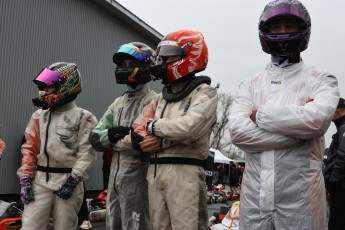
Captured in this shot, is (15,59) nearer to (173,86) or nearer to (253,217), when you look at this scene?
(173,86)

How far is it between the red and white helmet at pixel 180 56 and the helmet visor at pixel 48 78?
4.83 ft

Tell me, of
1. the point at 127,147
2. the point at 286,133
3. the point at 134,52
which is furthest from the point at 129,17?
the point at 286,133

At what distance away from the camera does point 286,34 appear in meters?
3.19

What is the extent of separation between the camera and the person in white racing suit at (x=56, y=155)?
447cm

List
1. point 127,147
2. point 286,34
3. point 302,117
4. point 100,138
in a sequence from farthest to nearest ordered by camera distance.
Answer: point 100,138, point 127,147, point 286,34, point 302,117

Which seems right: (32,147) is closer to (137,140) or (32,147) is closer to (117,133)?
(117,133)

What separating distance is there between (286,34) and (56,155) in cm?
286

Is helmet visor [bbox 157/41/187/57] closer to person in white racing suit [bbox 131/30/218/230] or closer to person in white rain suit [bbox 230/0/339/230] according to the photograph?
person in white racing suit [bbox 131/30/218/230]

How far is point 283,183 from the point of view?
2.85 meters

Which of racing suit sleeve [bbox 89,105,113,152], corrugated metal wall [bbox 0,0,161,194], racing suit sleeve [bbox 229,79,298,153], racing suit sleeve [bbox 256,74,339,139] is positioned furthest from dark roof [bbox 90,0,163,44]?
racing suit sleeve [bbox 256,74,339,139]

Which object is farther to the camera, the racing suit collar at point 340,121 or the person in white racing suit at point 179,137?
the racing suit collar at point 340,121

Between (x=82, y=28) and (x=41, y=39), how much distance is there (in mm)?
1898

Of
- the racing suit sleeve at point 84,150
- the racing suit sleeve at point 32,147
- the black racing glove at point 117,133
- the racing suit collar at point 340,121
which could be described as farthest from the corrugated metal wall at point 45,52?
the racing suit collar at point 340,121

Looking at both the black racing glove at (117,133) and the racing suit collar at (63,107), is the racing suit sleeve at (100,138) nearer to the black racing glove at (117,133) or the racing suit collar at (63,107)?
the black racing glove at (117,133)
